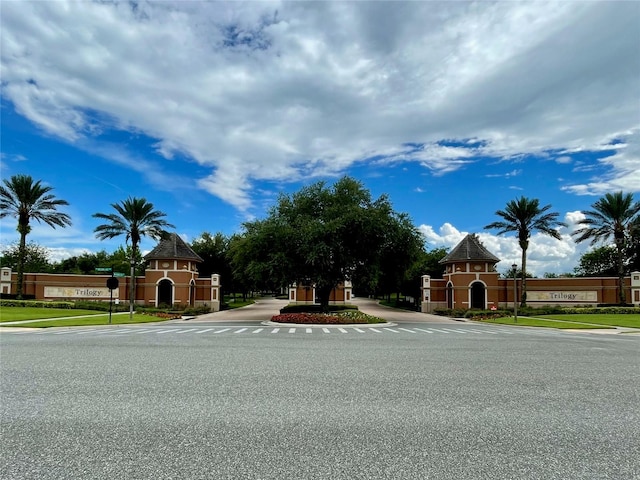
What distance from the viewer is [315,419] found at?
625cm

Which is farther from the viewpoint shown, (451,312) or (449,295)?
(449,295)

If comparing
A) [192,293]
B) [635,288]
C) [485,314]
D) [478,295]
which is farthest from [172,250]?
[635,288]

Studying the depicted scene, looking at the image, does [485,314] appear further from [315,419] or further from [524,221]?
[315,419]

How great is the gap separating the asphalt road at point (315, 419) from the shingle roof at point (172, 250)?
135ft

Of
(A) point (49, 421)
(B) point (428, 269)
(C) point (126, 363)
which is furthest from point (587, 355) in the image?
(B) point (428, 269)

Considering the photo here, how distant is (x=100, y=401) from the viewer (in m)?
7.13

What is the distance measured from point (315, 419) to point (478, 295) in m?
48.7

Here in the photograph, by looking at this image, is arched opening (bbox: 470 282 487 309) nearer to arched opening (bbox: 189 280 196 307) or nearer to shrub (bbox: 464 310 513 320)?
shrub (bbox: 464 310 513 320)

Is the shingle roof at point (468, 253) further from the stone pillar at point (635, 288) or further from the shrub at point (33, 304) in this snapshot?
the shrub at point (33, 304)

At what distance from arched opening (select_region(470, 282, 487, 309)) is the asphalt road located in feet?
134

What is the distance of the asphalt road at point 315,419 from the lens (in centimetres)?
467

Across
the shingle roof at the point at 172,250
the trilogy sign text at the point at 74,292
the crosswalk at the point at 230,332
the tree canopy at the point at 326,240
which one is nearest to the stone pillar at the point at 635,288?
the tree canopy at the point at 326,240

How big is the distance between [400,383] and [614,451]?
402 centimetres

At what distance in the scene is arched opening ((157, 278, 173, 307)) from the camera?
170ft
